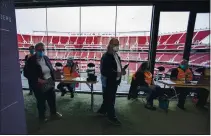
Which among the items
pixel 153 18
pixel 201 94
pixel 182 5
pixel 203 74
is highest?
pixel 182 5

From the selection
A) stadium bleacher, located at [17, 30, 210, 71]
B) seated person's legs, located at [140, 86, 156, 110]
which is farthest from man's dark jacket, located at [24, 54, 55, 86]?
seated person's legs, located at [140, 86, 156, 110]

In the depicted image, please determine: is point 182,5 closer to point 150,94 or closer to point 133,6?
point 133,6

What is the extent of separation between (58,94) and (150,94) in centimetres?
283

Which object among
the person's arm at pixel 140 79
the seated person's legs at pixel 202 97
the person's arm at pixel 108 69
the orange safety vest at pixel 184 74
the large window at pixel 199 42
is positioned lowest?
the seated person's legs at pixel 202 97

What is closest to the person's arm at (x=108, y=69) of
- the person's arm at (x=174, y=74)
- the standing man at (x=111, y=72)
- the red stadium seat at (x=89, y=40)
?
the standing man at (x=111, y=72)

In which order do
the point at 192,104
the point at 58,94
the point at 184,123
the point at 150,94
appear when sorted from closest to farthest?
1. the point at 184,123
2. the point at 150,94
3. the point at 192,104
4. the point at 58,94

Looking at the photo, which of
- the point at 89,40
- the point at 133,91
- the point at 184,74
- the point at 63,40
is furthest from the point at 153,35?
the point at 63,40

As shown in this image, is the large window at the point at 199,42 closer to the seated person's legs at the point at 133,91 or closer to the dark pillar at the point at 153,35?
the dark pillar at the point at 153,35

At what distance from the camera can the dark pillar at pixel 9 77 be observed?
4.31 feet

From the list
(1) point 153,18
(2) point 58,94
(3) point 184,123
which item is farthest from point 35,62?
(1) point 153,18

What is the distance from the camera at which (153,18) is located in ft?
13.0

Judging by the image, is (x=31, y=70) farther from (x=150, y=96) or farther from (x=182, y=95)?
(x=182, y=95)

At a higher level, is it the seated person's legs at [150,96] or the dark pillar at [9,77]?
the dark pillar at [9,77]

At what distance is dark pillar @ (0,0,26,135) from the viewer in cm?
131
